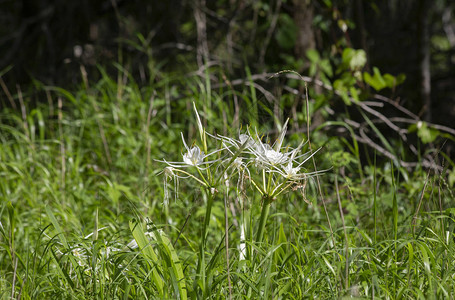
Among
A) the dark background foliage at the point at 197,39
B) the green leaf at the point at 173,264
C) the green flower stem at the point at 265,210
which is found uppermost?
the green flower stem at the point at 265,210

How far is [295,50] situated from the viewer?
346cm

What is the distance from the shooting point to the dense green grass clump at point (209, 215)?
1355 mm

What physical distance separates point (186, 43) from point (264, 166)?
3.76 meters

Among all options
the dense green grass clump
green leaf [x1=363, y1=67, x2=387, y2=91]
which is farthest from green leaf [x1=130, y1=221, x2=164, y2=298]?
green leaf [x1=363, y1=67, x2=387, y2=91]

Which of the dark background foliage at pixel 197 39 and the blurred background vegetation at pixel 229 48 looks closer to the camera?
the blurred background vegetation at pixel 229 48

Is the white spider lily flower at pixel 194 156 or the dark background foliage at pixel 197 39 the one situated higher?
the white spider lily flower at pixel 194 156

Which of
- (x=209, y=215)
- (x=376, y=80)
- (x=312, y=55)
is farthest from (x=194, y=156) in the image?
(x=312, y=55)

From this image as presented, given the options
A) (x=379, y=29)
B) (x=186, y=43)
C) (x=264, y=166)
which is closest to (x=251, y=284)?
(x=264, y=166)

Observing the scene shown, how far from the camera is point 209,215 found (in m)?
Result: 1.33

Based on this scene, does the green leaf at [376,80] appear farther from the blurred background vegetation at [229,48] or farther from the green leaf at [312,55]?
the green leaf at [312,55]

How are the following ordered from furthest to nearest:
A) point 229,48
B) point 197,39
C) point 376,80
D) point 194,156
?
point 197,39 → point 229,48 → point 376,80 → point 194,156

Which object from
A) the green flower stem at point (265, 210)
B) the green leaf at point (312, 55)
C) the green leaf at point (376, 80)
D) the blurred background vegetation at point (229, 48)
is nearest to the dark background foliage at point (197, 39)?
the blurred background vegetation at point (229, 48)

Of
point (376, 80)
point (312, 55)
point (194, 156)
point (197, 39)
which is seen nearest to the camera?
point (194, 156)

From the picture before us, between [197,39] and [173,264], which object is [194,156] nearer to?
[173,264]
